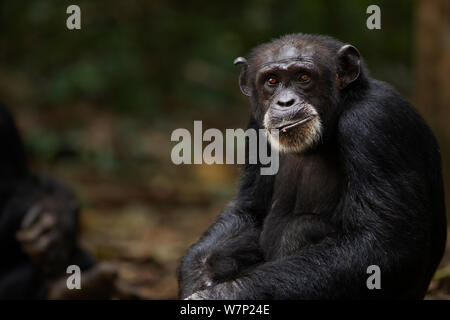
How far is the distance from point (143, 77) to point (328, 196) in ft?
37.8

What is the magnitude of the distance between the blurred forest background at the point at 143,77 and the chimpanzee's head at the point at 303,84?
7.93 metres

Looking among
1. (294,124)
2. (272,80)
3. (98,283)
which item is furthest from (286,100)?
(98,283)

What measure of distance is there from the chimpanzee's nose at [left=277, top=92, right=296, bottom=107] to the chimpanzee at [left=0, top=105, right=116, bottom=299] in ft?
13.7

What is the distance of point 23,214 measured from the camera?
9.05 metres

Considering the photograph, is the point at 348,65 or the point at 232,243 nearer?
the point at 348,65

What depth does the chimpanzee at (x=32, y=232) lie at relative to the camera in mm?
8773

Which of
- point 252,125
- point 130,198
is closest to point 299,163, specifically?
point 252,125

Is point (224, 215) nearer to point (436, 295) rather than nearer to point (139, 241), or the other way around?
point (436, 295)

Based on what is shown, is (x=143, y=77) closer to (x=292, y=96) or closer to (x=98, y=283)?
(x=98, y=283)

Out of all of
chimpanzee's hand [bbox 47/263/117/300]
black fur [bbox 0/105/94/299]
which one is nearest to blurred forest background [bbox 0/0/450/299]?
black fur [bbox 0/105/94/299]

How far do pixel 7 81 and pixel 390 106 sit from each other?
521 inches

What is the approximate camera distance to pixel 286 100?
5367 millimetres

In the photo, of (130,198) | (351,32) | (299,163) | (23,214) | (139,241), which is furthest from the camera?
(351,32)

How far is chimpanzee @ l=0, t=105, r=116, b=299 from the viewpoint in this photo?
877cm
